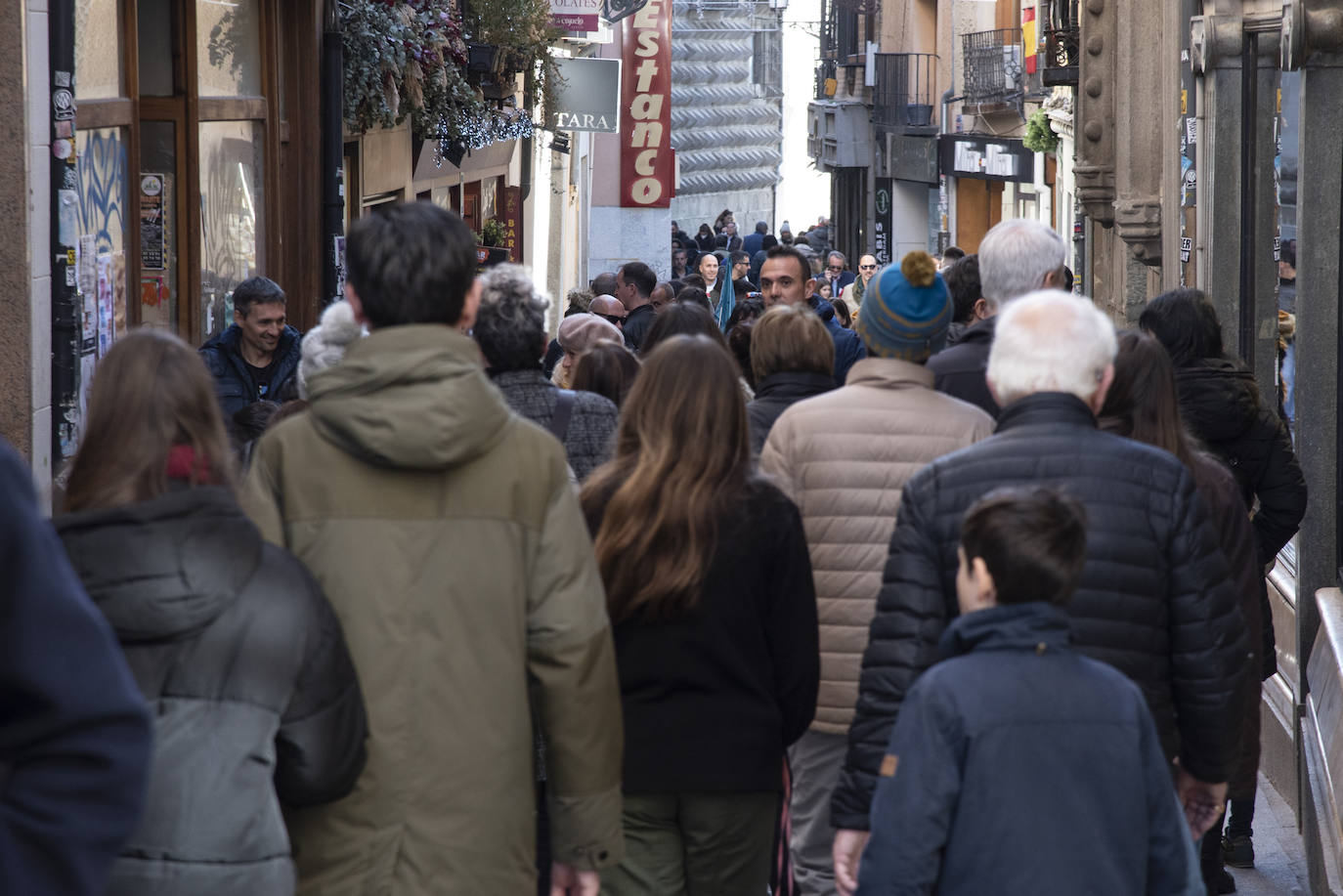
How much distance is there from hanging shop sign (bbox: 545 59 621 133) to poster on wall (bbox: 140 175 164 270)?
16372 millimetres

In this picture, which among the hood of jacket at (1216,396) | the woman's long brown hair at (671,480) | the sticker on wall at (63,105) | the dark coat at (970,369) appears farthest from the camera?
the sticker on wall at (63,105)

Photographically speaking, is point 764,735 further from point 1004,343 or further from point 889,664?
point 1004,343

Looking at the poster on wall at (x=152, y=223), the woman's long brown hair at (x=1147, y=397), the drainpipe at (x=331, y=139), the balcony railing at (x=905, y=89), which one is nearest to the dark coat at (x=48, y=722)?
the woman's long brown hair at (x=1147, y=397)

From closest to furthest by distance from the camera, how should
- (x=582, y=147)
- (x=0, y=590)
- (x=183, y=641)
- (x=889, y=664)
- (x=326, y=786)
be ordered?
(x=0, y=590) < (x=183, y=641) < (x=326, y=786) < (x=889, y=664) < (x=582, y=147)

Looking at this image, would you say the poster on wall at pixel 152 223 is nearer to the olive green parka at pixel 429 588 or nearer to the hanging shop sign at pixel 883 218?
the olive green parka at pixel 429 588

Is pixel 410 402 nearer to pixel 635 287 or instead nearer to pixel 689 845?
pixel 689 845

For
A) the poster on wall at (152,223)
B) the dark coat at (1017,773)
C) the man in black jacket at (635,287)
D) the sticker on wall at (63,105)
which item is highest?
the sticker on wall at (63,105)

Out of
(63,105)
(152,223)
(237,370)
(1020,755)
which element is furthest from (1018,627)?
(152,223)

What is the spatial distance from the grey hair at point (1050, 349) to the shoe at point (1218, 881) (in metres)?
2.54

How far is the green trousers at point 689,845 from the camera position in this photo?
4082mm

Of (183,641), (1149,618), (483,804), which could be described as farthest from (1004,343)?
(183,641)

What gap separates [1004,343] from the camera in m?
3.82

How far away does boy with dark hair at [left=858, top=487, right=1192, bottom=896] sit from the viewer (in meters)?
3.12

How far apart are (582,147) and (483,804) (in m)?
31.6
